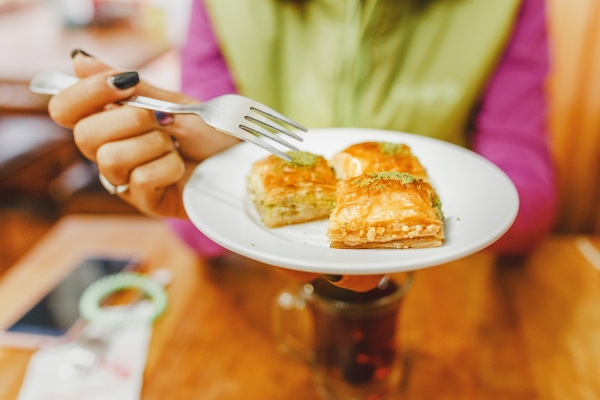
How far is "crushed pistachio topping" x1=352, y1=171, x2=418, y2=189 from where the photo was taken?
0.90m

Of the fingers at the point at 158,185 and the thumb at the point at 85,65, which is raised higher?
the thumb at the point at 85,65

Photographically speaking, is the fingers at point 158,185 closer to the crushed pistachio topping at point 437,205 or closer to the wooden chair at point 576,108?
the crushed pistachio topping at point 437,205

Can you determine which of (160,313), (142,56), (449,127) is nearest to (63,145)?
(142,56)

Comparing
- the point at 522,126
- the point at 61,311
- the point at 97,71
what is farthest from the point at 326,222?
the point at 522,126

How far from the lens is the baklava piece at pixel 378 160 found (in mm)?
1000

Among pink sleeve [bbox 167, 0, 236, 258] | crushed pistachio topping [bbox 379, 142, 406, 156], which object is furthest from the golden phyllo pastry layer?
pink sleeve [bbox 167, 0, 236, 258]

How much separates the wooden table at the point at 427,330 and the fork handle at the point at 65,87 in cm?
58

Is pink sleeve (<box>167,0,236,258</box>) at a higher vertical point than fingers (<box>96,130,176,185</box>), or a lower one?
lower

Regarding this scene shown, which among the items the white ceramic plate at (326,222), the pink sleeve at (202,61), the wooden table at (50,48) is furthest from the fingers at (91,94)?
the wooden table at (50,48)

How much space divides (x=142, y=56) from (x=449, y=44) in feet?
7.42

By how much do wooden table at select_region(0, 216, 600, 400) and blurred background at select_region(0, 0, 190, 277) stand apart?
170cm

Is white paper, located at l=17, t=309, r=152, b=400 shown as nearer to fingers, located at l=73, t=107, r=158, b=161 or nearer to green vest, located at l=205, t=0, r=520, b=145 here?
fingers, located at l=73, t=107, r=158, b=161

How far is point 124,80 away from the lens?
3.18 feet

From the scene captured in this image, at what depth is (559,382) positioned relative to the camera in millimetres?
1021
